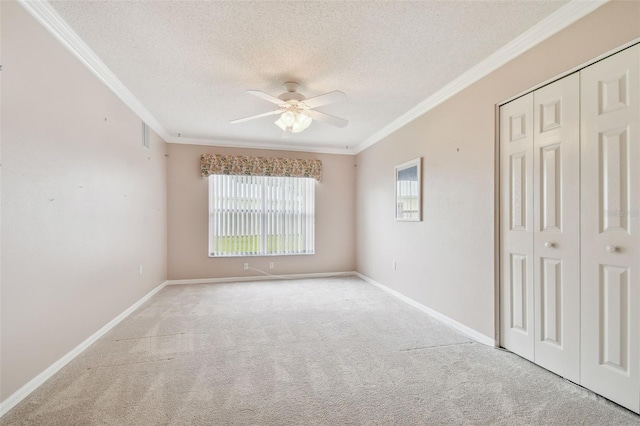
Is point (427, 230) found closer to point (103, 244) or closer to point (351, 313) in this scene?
point (351, 313)

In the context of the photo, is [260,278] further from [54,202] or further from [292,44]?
[292,44]

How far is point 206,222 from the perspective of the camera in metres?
5.25

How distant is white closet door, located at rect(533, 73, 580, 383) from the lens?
6.53 feet

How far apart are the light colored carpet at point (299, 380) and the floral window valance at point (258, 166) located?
9.04 ft

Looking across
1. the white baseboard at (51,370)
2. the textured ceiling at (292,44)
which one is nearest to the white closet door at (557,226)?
the textured ceiling at (292,44)

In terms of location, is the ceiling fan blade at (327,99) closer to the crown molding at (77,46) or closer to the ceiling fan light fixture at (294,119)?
the ceiling fan light fixture at (294,119)

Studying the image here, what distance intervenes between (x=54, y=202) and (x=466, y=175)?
11.7ft

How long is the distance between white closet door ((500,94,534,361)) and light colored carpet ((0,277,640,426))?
25cm

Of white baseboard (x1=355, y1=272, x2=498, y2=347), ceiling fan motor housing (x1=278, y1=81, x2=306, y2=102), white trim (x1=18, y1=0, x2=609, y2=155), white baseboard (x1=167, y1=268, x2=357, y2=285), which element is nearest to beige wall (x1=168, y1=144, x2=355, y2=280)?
white baseboard (x1=167, y1=268, x2=357, y2=285)

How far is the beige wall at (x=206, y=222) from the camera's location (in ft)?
16.8

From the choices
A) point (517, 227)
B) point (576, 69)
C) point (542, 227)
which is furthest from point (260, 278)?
point (576, 69)

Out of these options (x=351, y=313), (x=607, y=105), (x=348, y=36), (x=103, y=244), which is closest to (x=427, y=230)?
(x=351, y=313)

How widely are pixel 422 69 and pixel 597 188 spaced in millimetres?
1706

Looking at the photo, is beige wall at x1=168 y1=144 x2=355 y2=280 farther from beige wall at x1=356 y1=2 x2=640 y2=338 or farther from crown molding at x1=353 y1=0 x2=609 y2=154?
crown molding at x1=353 y1=0 x2=609 y2=154
